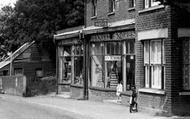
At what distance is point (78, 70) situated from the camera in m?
30.7

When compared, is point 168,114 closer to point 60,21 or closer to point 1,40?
point 60,21

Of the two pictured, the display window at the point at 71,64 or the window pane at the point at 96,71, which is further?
the display window at the point at 71,64

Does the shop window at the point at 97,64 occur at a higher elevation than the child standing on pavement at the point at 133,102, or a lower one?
higher

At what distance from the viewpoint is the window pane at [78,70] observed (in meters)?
30.0

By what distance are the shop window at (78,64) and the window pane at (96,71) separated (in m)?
1.78

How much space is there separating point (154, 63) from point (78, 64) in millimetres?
12234

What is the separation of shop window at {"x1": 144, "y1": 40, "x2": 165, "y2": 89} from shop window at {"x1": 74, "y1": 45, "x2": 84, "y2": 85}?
10.5m

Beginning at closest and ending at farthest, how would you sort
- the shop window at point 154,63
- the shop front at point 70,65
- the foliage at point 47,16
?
the shop window at point 154,63 < the shop front at point 70,65 < the foliage at point 47,16

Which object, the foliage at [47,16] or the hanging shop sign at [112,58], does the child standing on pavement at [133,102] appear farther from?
the foliage at [47,16]

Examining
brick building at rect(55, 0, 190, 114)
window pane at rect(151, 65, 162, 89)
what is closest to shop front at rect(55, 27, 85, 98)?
brick building at rect(55, 0, 190, 114)

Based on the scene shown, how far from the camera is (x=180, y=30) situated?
56.9 feet

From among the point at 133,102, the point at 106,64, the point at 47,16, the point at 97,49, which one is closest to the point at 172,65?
the point at 133,102

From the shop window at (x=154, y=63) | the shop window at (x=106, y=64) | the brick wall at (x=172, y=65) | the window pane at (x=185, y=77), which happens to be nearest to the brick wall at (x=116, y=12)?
the shop window at (x=106, y=64)

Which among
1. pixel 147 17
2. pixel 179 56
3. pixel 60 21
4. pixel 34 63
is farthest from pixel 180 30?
pixel 34 63
